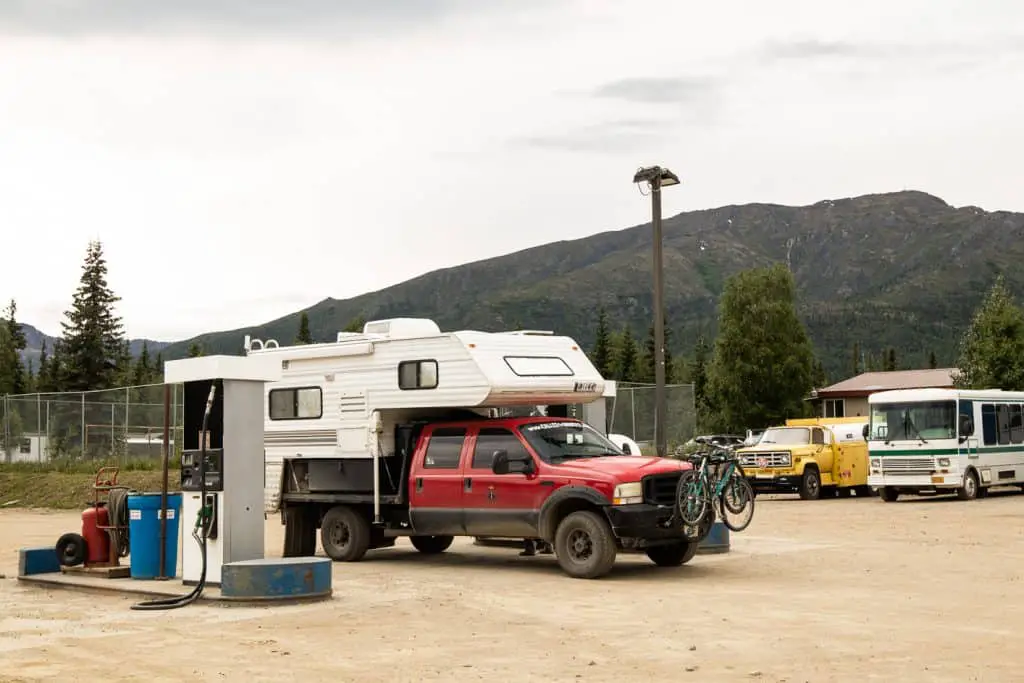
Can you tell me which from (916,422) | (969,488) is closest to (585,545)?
(916,422)

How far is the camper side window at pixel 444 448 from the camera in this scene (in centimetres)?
1770

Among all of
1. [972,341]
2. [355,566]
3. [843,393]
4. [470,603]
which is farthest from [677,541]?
[843,393]

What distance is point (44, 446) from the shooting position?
41375 millimetres

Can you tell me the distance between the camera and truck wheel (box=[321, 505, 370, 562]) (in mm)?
18922

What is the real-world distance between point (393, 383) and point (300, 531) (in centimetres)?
284

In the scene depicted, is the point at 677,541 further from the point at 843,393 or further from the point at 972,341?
Result: the point at 843,393

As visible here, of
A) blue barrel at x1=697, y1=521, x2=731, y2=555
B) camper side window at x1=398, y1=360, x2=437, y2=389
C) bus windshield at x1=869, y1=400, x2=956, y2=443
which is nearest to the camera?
camper side window at x1=398, y1=360, x2=437, y2=389

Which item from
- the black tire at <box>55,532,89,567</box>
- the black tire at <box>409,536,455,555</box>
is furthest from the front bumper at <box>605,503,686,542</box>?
the black tire at <box>55,532,89,567</box>

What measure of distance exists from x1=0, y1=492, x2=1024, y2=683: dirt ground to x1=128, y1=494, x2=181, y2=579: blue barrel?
948mm

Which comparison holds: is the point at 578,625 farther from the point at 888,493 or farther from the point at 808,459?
the point at 808,459

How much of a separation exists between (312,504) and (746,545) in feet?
21.1

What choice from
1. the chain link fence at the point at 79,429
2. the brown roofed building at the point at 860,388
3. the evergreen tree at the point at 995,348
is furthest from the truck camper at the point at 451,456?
the brown roofed building at the point at 860,388

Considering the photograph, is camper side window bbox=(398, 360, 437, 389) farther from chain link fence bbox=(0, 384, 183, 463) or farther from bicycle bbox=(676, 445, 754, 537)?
chain link fence bbox=(0, 384, 183, 463)

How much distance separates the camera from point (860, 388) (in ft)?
301
